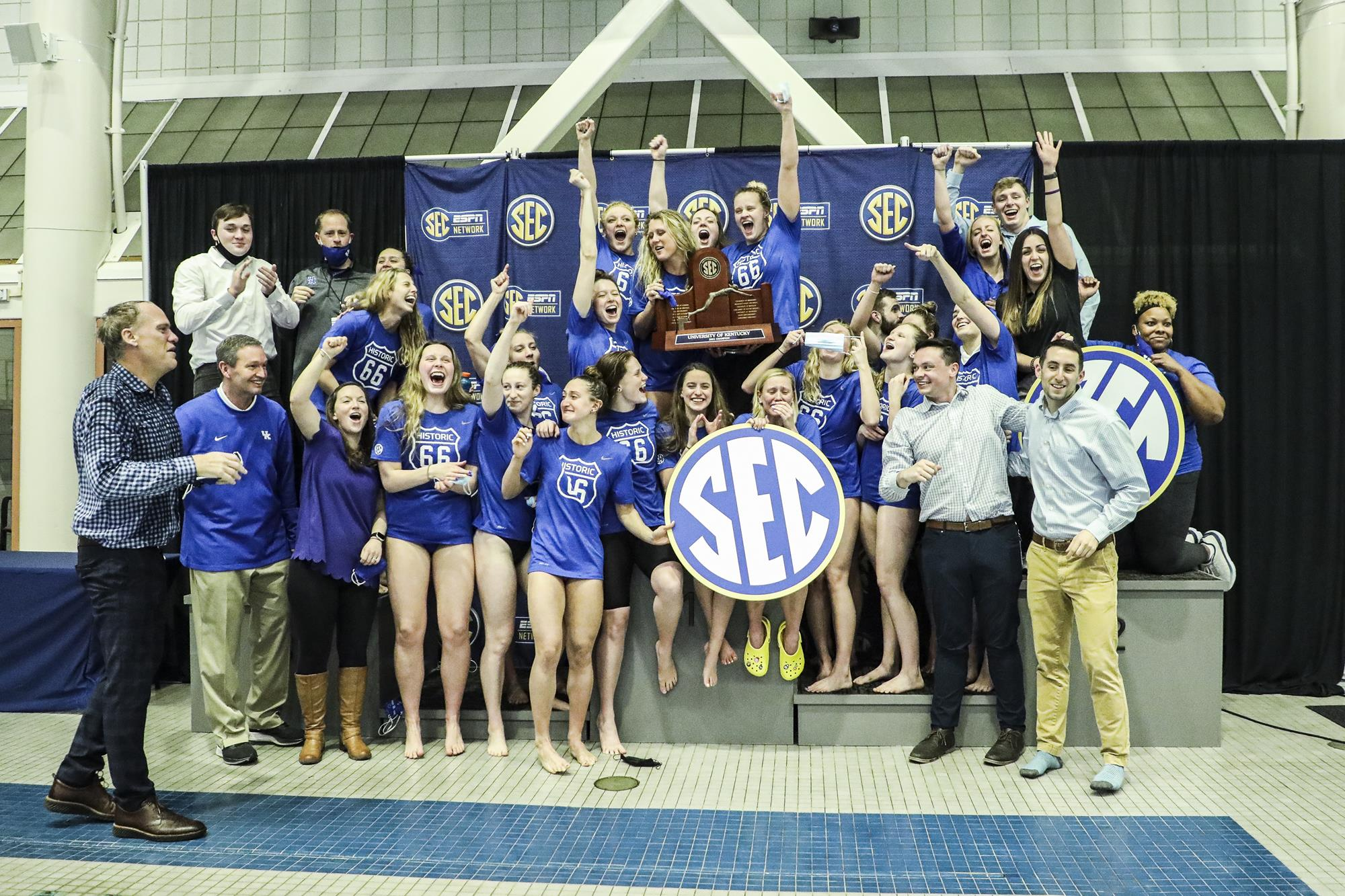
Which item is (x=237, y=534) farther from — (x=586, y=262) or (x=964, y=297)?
(x=964, y=297)

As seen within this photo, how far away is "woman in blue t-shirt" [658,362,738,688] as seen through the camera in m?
5.15

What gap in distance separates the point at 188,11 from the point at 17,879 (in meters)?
7.48

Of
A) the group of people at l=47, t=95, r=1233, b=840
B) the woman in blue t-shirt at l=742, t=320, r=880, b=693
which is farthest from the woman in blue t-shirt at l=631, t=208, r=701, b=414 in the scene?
the woman in blue t-shirt at l=742, t=320, r=880, b=693

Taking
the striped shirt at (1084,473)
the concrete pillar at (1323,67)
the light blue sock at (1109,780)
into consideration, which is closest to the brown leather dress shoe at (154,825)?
the light blue sock at (1109,780)

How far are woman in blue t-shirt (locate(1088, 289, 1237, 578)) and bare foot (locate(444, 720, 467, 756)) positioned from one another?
341 cm

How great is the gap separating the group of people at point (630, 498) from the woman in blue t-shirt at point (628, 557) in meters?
0.01

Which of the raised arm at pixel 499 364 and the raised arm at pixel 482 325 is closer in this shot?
the raised arm at pixel 499 364


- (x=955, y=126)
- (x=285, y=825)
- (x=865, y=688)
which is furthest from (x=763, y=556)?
(x=955, y=126)

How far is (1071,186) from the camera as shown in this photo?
6387mm


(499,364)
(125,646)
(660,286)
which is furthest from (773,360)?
(125,646)

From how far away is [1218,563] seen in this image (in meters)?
5.43

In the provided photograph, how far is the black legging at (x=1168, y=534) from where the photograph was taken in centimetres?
550

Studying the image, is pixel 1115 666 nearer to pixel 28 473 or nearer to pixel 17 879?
pixel 17 879

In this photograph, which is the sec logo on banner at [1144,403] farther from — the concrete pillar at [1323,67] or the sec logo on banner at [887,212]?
the concrete pillar at [1323,67]
